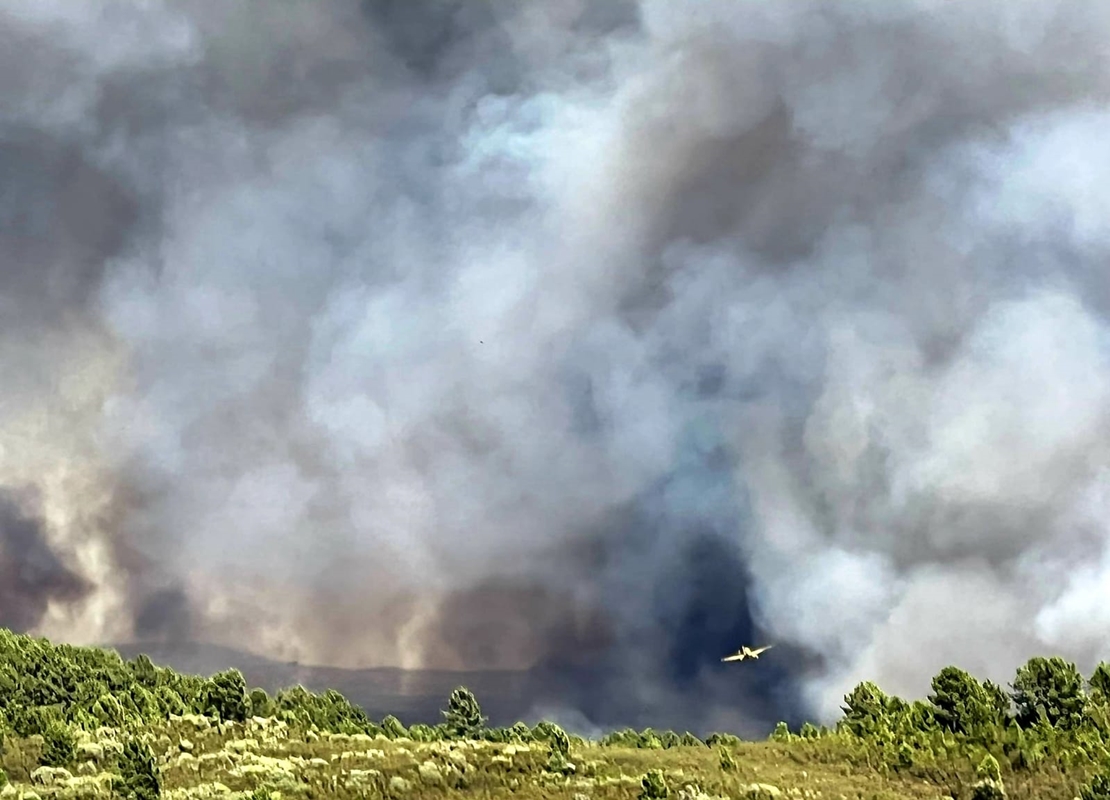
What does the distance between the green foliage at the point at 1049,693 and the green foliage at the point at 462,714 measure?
81151 millimetres

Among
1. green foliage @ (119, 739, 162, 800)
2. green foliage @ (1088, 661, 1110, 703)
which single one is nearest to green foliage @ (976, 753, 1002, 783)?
green foliage @ (1088, 661, 1110, 703)

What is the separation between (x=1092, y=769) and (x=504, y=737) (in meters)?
100.0

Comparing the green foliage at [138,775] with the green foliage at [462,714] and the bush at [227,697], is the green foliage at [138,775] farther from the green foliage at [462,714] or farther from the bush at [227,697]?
the green foliage at [462,714]

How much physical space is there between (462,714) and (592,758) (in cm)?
8251

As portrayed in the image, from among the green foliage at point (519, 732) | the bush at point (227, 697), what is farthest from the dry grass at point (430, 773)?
the green foliage at point (519, 732)

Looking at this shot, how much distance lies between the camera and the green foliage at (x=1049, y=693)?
4316 inches

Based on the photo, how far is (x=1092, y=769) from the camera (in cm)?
8012

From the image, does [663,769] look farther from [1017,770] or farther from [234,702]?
[234,702]

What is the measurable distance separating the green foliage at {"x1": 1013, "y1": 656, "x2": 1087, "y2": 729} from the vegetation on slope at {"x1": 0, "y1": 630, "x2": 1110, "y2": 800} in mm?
161

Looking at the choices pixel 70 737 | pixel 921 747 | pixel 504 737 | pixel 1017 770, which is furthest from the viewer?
pixel 504 737

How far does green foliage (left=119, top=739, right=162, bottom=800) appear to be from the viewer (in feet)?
189

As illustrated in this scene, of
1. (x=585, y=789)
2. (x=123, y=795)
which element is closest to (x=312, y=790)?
(x=123, y=795)

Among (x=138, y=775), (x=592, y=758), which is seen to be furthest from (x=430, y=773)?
(x=138, y=775)

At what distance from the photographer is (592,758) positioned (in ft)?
243
